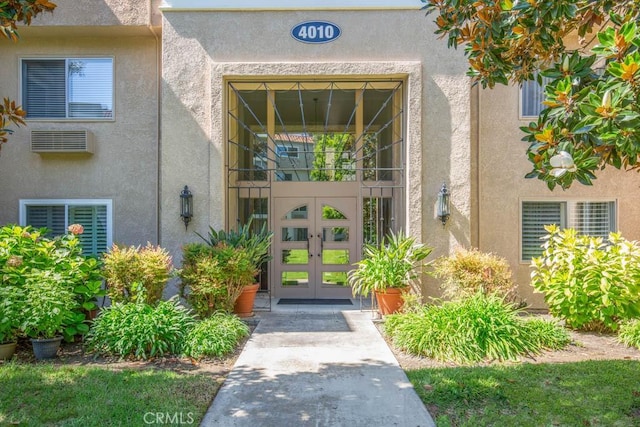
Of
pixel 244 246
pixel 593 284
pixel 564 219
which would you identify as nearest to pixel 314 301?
pixel 244 246

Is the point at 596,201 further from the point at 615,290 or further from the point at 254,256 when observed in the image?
the point at 254,256

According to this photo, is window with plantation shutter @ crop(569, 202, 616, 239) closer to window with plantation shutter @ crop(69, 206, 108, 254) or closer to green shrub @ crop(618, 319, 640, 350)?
green shrub @ crop(618, 319, 640, 350)

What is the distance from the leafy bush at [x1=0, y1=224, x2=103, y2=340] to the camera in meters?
5.91

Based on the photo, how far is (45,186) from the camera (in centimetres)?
928

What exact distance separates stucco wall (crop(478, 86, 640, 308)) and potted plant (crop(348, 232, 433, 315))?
6.97 ft

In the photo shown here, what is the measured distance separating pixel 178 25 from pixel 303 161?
4048 mm

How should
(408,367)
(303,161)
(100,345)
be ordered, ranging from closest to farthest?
(408,367)
(100,345)
(303,161)

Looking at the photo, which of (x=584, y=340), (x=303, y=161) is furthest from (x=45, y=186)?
(x=584, y=340)

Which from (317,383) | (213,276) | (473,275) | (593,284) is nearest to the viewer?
(317,383)

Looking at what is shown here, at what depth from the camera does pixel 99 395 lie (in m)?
4.61

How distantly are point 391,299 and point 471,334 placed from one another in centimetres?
200

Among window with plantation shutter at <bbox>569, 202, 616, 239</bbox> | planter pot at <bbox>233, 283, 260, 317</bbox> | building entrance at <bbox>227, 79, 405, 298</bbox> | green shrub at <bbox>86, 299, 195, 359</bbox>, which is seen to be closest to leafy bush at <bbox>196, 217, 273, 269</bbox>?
planter pot at <bbox>233, 283, 260, 317</bbox>

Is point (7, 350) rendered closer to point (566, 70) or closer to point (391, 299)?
point (391, 299)

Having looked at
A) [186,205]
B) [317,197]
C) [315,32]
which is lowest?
[186,205]
